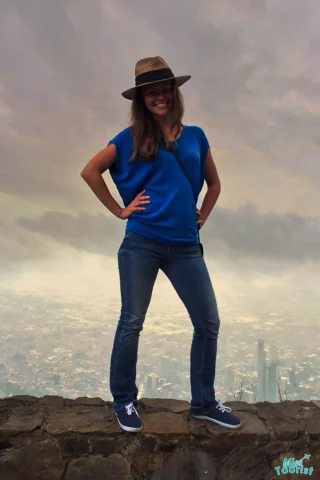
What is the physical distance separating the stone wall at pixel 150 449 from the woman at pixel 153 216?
175mm

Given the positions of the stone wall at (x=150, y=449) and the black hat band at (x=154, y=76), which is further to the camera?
the stone wall at (x=150, y=449)

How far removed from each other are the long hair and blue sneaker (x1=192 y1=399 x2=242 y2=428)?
1.66 meters

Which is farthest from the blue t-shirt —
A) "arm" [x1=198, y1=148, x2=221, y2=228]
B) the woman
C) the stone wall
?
the stone wall

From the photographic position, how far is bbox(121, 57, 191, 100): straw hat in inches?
106

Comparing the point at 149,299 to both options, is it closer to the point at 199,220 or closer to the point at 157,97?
the point at 199,220

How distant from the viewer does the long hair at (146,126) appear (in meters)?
2.70

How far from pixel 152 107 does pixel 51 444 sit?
2.14 metres

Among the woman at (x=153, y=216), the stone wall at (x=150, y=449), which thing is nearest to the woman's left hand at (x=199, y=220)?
the woman at (x=153, y=216)

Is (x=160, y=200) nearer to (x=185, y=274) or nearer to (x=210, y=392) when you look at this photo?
(x=185, y=274)

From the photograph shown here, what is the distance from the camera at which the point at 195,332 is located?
2.86m

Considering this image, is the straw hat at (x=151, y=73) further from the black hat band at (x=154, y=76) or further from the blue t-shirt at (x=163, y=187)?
the blue t-shirt at (x=163, y=187)

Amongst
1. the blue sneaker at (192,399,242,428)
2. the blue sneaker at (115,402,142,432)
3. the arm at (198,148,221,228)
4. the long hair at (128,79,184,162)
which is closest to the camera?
the long hair at (128,79,184,162)

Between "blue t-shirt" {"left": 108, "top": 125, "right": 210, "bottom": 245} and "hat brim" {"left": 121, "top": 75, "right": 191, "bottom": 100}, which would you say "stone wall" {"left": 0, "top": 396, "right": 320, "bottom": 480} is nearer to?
"blue t-shirt" {"left": 108, "top": 125, "right": 210, "bottom": 245}

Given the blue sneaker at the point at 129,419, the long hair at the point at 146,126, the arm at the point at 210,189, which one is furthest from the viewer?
the arm at the point at 210,189
